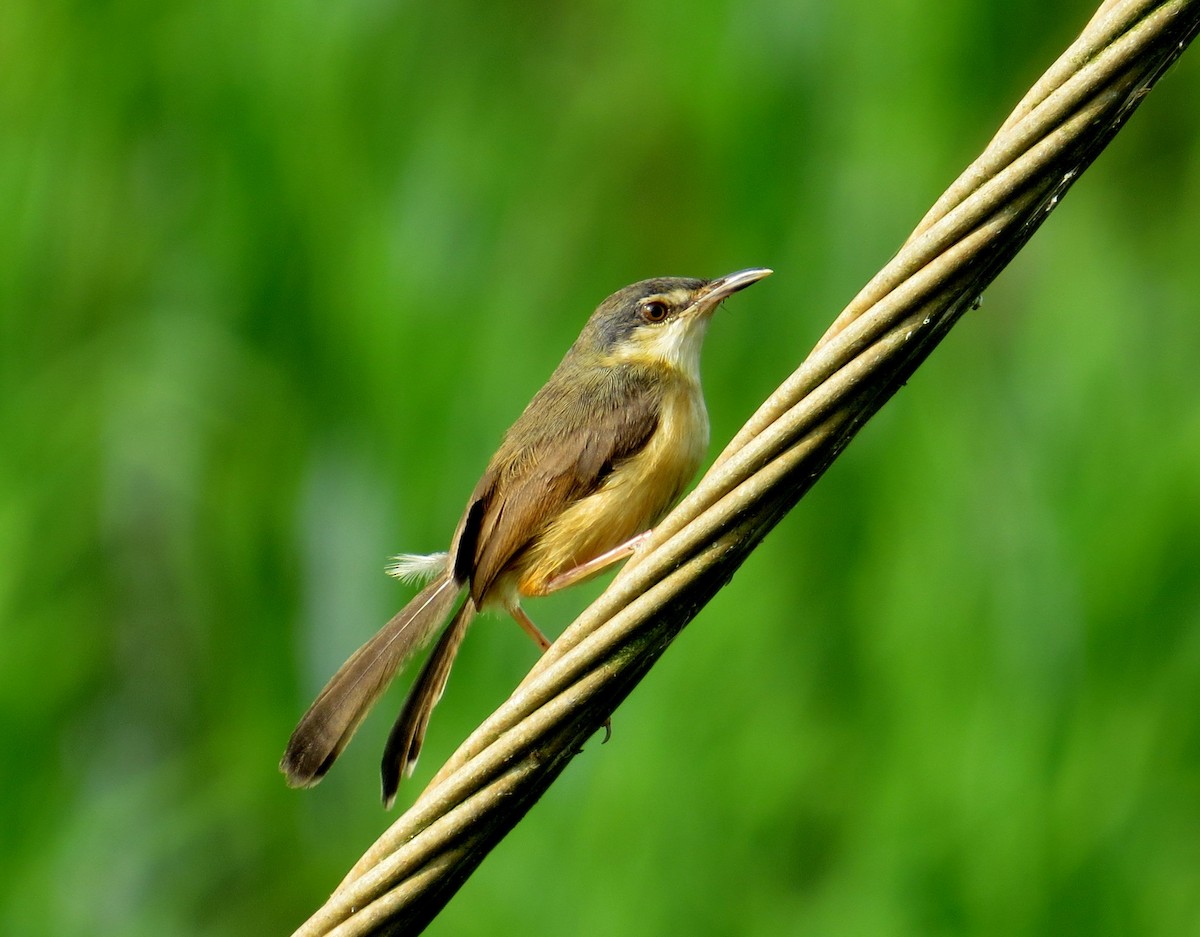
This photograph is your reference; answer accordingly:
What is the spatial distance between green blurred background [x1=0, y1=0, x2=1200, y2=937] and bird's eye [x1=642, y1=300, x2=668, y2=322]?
65.9 inches

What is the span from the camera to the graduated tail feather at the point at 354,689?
135 inches

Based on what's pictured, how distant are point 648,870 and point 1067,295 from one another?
288cm

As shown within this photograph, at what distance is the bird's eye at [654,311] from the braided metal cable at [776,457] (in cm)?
244

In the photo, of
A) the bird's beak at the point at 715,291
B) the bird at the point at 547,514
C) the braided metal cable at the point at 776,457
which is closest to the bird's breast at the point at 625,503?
the bird at the point at 547,514

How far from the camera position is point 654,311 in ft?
15.1

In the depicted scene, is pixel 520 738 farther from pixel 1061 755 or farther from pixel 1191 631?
pixel 1191 631

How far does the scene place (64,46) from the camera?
24.2ft

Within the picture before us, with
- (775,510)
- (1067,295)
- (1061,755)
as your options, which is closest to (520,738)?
(775,510)

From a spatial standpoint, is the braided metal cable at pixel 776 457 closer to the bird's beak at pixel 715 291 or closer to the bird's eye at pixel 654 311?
the bird's beak at pixel 715 291

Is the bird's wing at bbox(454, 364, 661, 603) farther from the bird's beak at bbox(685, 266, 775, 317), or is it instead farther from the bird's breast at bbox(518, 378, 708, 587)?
the bird's beak at bbox(685, 266, 775, 317)

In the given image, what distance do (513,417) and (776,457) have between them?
438cm

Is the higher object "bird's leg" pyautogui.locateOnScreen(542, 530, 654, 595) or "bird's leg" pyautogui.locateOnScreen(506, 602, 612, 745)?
"bird's leg" pyautogui.locateOnScreen(542, 530, 654, 595)

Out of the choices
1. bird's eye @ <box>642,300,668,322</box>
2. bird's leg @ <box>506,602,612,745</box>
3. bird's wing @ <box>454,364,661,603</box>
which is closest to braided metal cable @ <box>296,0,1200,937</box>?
bird's wing @ <box>454,364,661,603</box>

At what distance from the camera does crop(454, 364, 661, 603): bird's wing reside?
154 inches
